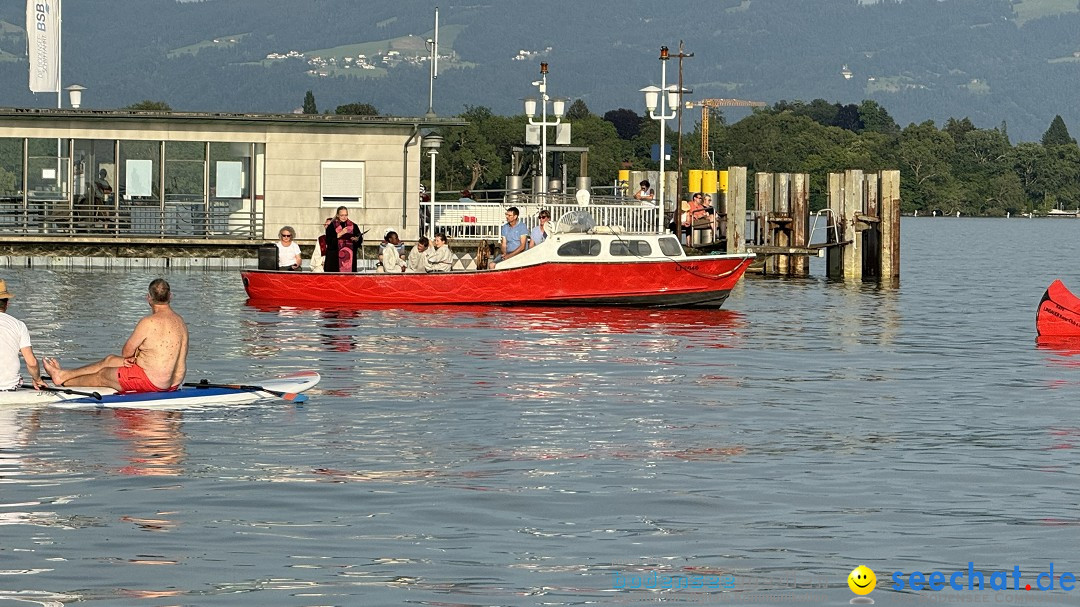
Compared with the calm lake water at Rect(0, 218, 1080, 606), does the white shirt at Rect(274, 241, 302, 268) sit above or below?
above

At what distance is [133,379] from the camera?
18672 millimetres

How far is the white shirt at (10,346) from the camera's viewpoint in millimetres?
17672

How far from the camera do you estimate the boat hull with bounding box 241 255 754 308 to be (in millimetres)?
34469

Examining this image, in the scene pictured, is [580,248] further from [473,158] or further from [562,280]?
[473,158]

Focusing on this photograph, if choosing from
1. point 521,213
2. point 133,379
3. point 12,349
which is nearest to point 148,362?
point 133,379

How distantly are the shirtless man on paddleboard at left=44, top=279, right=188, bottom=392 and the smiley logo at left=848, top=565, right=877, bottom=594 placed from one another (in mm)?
9017

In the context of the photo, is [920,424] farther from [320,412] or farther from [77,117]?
[77,117]

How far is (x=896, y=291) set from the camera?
46344mm

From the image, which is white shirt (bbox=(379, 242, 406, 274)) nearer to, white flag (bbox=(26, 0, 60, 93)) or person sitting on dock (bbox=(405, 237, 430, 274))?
person sitting on dock (bbox=(405, 237, 430, 274))

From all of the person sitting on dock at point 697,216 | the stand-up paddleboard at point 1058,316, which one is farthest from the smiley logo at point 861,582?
the person sitting on dock at point 697,216

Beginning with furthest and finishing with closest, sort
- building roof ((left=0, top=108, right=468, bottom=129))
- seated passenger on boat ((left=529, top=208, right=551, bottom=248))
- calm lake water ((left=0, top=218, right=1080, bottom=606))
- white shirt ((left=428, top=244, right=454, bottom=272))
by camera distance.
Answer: building roof ((left=0, top=108, right=468, bottom=129)) → seated passenger on boat ((left=529, top=208, right=551, bottom=248)) → white shirt ((left=428, top=244, right=454, bottom=272)) → calm lake water ((left=0, top=218, right=1080, bottom=606))

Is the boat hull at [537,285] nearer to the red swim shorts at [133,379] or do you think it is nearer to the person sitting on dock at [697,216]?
the person sitting on dock at [697,216]

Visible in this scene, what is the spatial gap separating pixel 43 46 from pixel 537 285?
23180 millimetres

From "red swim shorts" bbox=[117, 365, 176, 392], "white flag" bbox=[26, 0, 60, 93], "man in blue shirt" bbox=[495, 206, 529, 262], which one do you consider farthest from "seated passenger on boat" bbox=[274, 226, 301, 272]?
"white flag" bbox=[26, 0, 60, 93]
